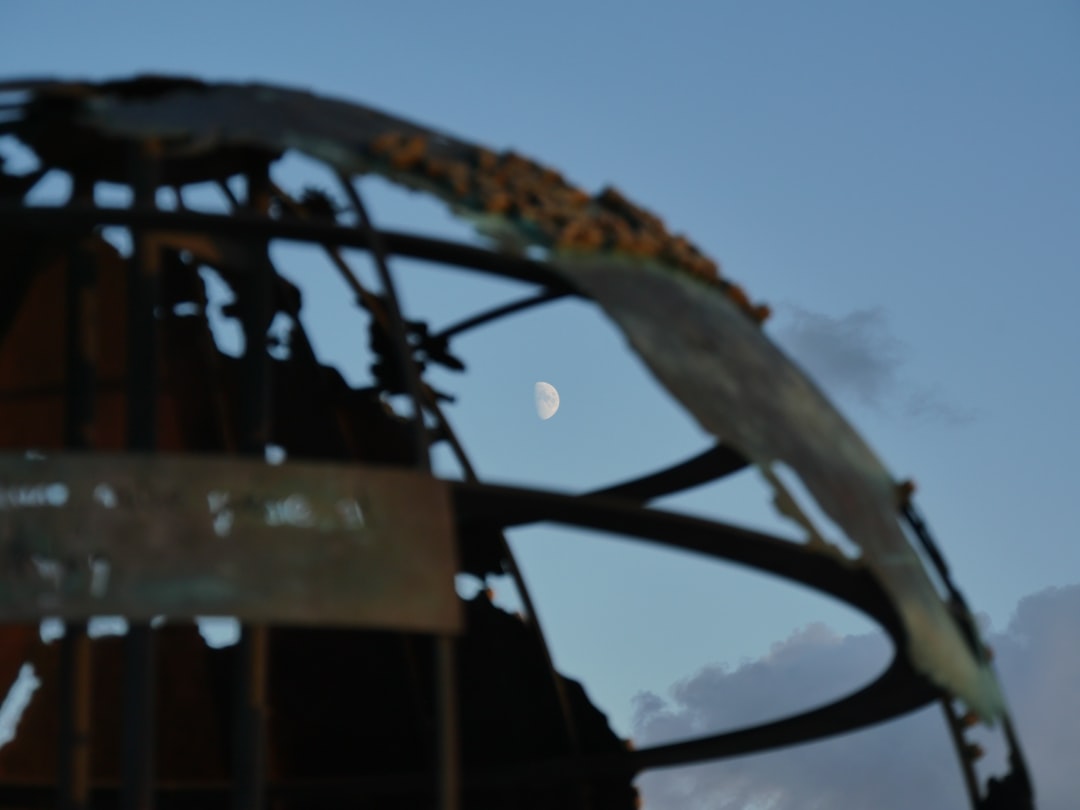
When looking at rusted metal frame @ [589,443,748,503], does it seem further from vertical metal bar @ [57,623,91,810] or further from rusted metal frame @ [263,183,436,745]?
vertical metal bar @ [57,623,91,810]

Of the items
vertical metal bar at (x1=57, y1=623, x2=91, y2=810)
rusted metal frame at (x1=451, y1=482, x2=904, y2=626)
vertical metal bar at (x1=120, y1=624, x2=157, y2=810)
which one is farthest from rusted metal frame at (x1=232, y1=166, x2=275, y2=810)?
rusted metal frame at (x1=451, y1=482, x2=904, y2=626)

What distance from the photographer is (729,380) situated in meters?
13.0

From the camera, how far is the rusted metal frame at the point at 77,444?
45.7 feet

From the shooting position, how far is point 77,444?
1428 cm

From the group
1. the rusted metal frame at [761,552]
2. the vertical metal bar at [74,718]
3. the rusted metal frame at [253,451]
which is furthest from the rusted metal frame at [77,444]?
the rusted metal frame at [761,552]

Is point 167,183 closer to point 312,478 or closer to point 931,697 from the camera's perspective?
Result: point 312,478

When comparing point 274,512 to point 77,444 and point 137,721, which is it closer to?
point 137,721

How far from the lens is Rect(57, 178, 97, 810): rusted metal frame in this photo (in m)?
13.9

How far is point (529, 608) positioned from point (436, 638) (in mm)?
7811

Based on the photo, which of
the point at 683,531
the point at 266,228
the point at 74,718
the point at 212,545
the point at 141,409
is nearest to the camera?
the point at 212,545

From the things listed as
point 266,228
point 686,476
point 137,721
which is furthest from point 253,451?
point 686,476

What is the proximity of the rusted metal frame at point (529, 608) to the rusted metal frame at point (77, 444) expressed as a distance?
4465mm

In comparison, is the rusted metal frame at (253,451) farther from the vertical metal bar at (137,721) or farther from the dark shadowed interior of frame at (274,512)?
the vertical metal bar at (137,721)

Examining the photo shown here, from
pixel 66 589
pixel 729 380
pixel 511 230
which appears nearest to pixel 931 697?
pixel 729 380
